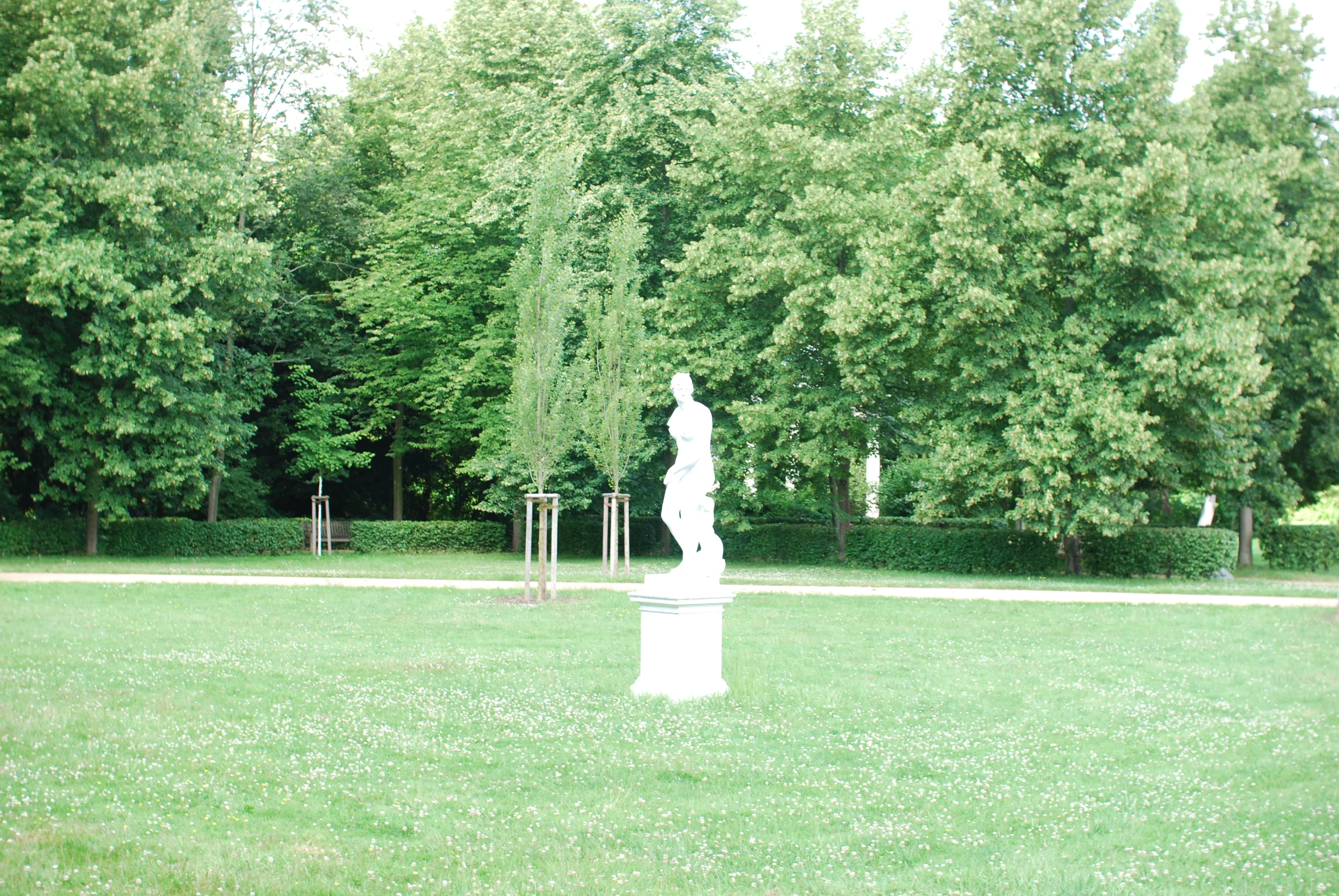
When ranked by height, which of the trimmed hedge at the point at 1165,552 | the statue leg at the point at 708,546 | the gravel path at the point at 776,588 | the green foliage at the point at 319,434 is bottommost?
the gravel path at the point at 776,588

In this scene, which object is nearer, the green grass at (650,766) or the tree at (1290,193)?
the green grass at (650,766)

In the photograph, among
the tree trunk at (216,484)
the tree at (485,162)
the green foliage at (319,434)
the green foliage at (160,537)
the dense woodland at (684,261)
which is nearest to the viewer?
the dense woodland at (684,261)

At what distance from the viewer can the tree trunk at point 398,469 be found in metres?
41.1

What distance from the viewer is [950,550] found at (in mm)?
31844

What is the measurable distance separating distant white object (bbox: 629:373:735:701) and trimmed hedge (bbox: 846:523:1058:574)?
65.2ft

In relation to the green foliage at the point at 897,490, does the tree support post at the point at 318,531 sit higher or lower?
lower

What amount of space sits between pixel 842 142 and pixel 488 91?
44.0ft

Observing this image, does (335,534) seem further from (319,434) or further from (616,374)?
(616,374)

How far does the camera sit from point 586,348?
1054 inches

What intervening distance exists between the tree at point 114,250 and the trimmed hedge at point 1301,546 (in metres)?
29.1

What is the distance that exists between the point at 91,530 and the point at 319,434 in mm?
8698

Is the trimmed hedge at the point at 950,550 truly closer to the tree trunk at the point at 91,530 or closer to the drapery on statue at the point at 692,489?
the drapery on statue at the point at 692,489

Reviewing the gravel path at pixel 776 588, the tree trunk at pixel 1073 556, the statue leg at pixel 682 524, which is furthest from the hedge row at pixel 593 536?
the statue leg at pixel 682 524

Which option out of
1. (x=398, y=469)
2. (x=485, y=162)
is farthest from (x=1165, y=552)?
(x=398, y=469)
